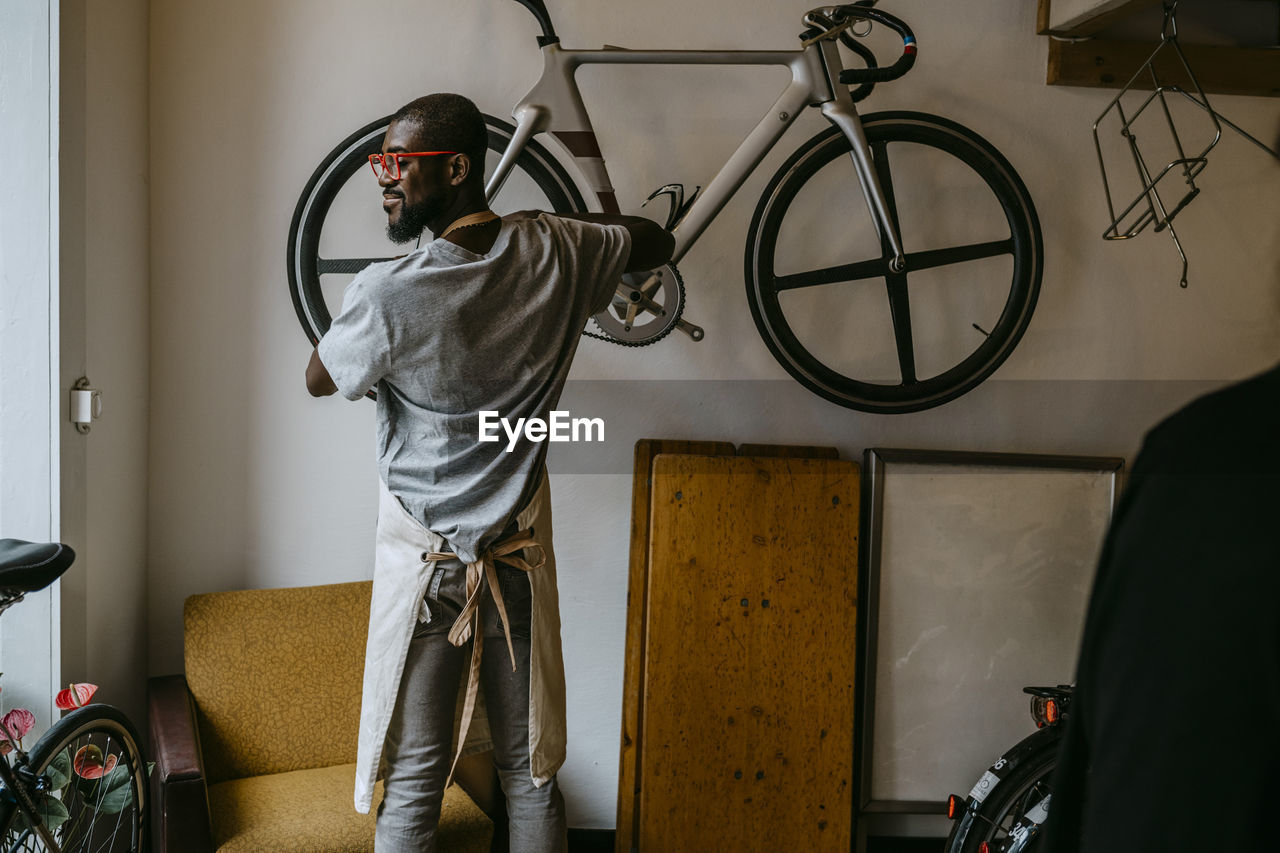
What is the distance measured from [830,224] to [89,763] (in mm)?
2212

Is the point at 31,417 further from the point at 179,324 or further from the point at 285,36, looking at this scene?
the point at 285,36

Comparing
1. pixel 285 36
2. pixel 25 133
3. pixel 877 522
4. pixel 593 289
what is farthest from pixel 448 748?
pixel 285 36

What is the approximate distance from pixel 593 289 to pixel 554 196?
0.73m

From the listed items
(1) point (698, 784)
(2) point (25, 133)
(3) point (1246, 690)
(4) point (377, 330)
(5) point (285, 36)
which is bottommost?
(1) point (698, 784)

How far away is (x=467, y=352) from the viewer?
1.61 m

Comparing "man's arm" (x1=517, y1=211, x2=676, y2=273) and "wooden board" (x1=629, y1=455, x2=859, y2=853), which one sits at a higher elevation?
"man's arm" (x1=517, y1=211, x2=676, y2=273)

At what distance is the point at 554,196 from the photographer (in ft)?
7.84

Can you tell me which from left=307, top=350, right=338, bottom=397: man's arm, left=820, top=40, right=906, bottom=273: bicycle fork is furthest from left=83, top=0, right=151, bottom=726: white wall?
left=820, top=40, right=906, bottom=273: bicycle fork

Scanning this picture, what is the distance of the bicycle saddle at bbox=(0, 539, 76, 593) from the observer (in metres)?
1.64

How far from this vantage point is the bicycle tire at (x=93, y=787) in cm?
178

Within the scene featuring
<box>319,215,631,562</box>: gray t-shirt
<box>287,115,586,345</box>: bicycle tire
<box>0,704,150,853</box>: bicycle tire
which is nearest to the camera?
<box>319,215,631,562</box>: gray t-shirt

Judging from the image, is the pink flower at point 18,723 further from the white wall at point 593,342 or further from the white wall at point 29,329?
the white wall at point 593,342

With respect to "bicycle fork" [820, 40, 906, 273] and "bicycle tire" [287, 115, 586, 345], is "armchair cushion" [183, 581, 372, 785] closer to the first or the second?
"bicycle tire" [287, 115, 586, 345]

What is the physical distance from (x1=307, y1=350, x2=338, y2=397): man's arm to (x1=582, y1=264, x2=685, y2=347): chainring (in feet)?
2.34
